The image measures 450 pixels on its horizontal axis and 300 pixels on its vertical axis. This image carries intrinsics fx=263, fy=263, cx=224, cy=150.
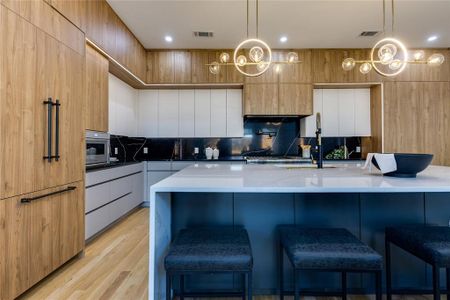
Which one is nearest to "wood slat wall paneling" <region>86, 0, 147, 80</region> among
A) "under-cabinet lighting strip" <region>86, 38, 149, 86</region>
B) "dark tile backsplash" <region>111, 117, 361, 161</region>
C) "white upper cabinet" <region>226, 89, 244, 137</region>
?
"under-cabinet lighting strip" <region>86, 38, 149, 86</region>

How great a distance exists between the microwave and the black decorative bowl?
2887 mm

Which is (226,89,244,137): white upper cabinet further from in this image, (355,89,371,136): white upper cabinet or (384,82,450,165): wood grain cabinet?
(384,82,450,165): wood grain cabinet

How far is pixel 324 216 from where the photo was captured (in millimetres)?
1831

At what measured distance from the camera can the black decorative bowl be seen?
1.61m

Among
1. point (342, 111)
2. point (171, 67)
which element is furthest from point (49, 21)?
point (342, 111)

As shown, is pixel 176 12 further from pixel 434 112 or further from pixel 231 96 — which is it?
pixel 434 112

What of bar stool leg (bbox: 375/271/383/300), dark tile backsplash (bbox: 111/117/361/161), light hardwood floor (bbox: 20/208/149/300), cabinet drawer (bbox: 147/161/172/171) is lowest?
light hardwood floor (bbox: 20/208/149/300)

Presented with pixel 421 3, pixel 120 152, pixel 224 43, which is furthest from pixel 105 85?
pixel 421 3

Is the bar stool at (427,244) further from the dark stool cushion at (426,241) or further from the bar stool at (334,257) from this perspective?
the bar stool at (334,257)

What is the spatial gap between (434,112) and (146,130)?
5156 mm

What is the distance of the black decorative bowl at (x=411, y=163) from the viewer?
161cm

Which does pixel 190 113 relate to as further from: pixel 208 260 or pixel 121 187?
pixel 208 260

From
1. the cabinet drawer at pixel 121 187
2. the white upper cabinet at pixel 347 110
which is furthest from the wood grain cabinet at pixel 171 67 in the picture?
the white upper cabinet at pixel 347 110

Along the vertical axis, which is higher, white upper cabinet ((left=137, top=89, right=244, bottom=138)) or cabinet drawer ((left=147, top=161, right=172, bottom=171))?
white upper cabinet ((left=137, top=89, right=244, bottom=138))
